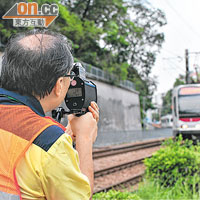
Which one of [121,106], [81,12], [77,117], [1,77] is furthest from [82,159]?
[121,106]

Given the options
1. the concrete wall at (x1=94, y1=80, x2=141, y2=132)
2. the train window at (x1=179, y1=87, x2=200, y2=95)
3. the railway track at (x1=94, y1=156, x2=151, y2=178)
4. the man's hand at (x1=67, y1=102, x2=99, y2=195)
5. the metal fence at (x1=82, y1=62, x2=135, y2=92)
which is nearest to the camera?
the man's hand at (x1=67, y1=102, x2=99, y2=195)

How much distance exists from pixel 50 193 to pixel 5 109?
369mm

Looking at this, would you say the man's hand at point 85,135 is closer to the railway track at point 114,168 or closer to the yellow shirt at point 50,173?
the yellow shirt at point 50,173

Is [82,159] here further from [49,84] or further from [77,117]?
[49,84]

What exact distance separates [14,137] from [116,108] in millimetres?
26685

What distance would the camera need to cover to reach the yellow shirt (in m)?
1.17

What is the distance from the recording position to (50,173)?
3.83ft

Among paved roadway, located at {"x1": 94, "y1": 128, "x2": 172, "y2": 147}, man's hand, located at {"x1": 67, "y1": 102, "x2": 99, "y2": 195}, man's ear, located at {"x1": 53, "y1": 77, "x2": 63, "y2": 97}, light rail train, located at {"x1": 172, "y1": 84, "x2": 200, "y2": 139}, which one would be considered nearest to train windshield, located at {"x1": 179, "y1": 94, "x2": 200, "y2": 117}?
light rail train, located at {"x1": 172, "y1": 84, "x2": 200, "y2": 139}

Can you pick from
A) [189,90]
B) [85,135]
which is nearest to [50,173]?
[85,135]

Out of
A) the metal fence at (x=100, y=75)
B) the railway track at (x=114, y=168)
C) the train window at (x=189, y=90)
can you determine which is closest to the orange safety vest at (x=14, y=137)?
the railway track at (x=114, y=168)

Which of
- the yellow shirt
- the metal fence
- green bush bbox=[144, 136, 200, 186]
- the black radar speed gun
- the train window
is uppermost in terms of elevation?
the metal fence

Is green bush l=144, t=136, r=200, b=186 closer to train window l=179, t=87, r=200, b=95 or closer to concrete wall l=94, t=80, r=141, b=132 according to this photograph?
train window l=179, t=87, r=200, b=95

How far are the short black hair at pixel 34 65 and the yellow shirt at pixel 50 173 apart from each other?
0.26 meters

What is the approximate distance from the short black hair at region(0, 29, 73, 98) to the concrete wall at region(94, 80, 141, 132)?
A: 844 inches
